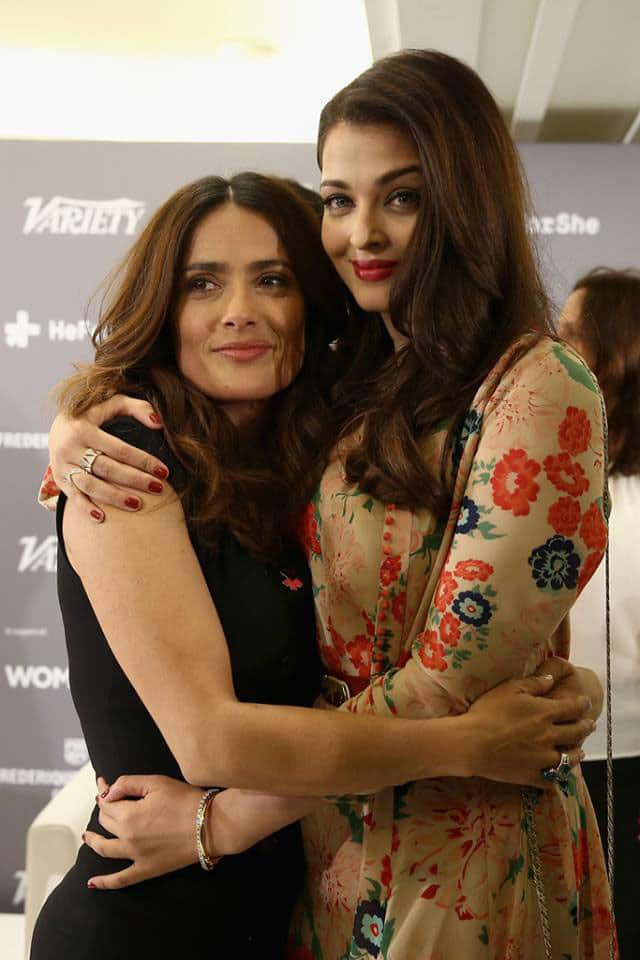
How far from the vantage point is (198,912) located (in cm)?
142

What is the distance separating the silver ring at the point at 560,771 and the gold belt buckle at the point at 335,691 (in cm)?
27

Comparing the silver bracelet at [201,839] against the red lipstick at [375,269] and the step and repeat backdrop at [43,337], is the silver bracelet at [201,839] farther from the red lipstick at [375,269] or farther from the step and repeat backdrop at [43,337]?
the step and repeat backdrop at [43,337]

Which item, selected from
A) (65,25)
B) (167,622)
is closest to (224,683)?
(167,622)

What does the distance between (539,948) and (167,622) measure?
0.61 meters

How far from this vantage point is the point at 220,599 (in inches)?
56.9

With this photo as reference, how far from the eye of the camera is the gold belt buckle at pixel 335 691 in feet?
4.66

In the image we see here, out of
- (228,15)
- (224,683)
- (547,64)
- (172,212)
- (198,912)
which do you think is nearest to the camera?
(224,683)

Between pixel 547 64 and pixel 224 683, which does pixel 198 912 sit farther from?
pixel 547 64

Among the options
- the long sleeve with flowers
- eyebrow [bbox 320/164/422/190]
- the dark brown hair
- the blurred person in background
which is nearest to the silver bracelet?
the long sleeve with flowers

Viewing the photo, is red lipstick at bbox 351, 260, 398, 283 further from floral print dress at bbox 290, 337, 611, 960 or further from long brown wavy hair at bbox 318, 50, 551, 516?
floral print dress at bbox 290, 337, 611, 960

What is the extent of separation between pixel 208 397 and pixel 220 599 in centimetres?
34

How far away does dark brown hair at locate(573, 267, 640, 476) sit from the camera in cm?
251

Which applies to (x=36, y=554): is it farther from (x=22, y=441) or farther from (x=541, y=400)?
(x=541, y=400)

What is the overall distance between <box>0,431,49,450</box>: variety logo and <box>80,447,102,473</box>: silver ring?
2187 millimetres
